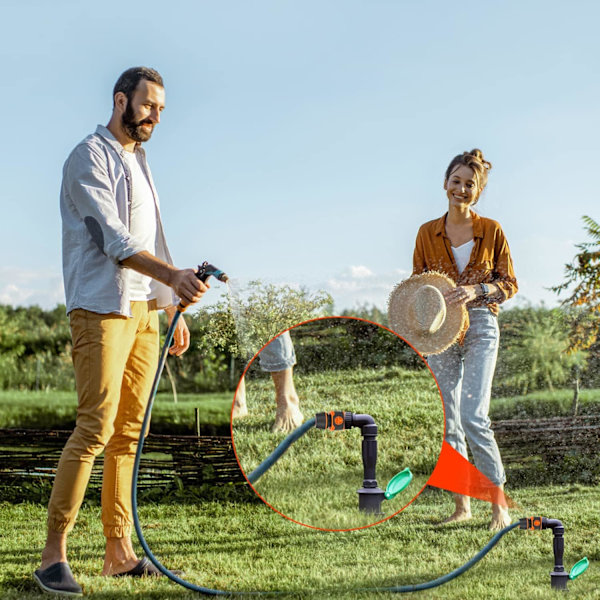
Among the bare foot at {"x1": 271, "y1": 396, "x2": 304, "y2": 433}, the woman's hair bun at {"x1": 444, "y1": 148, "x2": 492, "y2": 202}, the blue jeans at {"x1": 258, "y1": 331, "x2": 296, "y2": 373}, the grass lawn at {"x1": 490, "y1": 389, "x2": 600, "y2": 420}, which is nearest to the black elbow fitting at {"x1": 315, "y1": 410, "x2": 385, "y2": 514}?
the bare foot at {"x1": 271, "y1": 396, "x2": 304, "y2": 433}

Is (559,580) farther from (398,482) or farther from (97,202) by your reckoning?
(97,202)

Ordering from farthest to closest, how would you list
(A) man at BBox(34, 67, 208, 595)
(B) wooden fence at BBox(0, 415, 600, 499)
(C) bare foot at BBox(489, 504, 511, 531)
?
(B) wooden fence at BBox(0, 415, 600, 499), (C) bare foot at BBox(489, 504, 511, 531), (A) man at BBox(34, 67, 208, 595)

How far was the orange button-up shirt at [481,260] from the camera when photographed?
3.22 meters

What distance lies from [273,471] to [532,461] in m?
2.38

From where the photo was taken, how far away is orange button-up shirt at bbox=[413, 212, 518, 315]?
3.22 metres

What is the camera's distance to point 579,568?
2.96m

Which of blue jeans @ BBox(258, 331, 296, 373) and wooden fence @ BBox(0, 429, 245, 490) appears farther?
wooden fence @ BBox(0, 429, 245, 490)

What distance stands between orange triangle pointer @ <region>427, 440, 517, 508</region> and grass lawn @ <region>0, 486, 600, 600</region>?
4.1 inches

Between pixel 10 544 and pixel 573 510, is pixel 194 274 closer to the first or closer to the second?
pixel 10 544

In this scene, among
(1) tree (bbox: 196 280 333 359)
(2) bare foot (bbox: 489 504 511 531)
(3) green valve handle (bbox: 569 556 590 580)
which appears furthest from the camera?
(2) bare foot (bbox: 489 504 511 531)

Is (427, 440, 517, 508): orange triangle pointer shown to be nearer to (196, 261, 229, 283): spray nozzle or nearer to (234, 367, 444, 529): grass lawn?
(234, 367, 444, 529): grass lawn

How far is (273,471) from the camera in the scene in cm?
296

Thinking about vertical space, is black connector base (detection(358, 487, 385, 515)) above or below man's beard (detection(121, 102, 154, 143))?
below

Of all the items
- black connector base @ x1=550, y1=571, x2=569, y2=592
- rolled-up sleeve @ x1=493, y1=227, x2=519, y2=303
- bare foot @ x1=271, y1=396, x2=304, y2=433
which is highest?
rolled-up sleeve @ x1=493, y1=227, x2=519, y2=303
